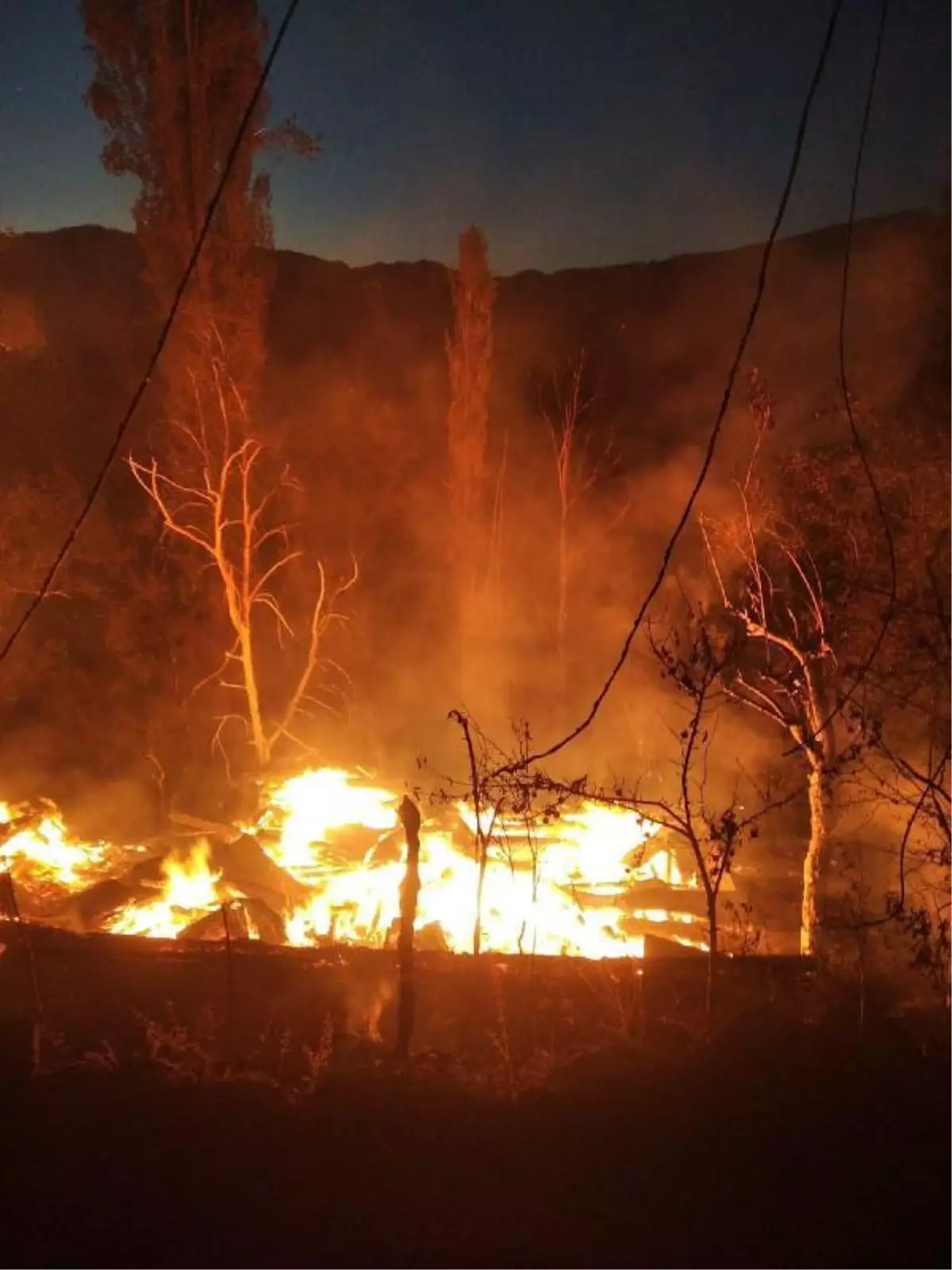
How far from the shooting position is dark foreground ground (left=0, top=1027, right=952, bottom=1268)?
4.68 m

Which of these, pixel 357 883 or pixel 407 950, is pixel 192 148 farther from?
pixel 407 950

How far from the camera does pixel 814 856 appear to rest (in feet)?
29.5

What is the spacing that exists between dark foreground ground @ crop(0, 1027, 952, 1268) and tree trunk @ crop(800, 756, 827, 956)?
263cm

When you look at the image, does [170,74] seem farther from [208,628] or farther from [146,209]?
[208,628]

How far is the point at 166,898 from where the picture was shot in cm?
1192

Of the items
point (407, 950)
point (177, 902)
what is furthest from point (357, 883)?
point (407, 950)

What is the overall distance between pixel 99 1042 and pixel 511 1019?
288cm

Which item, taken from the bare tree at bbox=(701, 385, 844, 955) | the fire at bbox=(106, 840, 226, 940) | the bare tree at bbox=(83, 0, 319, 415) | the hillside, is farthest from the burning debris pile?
the bare tree at bbox=(83, 0, 319, 415)

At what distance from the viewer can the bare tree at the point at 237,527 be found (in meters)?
15.7

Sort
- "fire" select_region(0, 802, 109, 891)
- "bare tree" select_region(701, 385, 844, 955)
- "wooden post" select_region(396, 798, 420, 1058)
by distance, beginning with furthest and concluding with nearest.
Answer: "fire" select_region(0, 802, 109, 891) → "bare tree" select_region(701, 385, 844, 955) → "wooden post" select_region(396, 798, 420, 1058)

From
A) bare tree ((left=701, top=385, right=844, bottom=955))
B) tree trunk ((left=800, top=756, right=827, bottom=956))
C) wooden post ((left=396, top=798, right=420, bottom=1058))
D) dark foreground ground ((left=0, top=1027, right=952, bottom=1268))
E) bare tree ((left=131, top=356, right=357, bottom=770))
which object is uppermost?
bare tree ((left=131, top=356, right=357, bottom=770))

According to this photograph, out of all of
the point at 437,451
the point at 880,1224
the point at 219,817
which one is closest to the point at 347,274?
the point at 437,451

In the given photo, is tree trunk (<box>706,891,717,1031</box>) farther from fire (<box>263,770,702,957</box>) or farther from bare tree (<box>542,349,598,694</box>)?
bare tree (<box>542,349,598,694</box>)

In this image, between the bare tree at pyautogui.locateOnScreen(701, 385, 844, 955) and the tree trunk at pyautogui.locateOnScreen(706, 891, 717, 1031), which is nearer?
the tree trunk at pyautogui.locateOnScreen(706, 891, 717, 1031)
